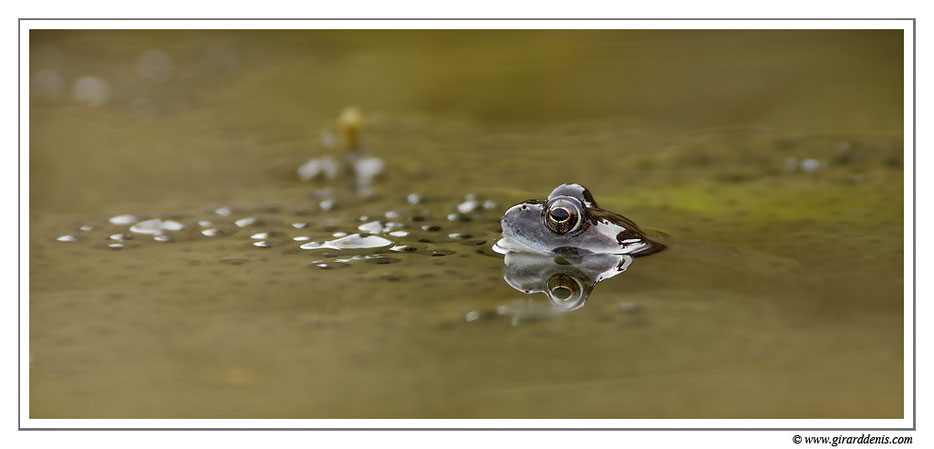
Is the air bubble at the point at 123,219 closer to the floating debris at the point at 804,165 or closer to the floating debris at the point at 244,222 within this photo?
the floating debris at the point at 244,222

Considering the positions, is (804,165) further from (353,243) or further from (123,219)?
(123,219)

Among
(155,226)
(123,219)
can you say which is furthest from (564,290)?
(123,219)

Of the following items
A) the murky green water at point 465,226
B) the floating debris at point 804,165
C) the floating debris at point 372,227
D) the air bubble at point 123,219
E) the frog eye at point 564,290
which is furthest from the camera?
the floating debris at point 804,165

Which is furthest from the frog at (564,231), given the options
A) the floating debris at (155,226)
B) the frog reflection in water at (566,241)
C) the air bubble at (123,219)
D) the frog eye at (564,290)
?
→ the air bubble at (123,219)

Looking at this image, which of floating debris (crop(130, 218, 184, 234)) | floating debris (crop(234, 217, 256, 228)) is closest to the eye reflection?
floating debris (crop(234, 217, 256, 228))

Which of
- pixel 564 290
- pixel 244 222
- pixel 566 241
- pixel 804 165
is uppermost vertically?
pixel 804 165

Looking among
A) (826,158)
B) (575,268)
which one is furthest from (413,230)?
(826,158)
